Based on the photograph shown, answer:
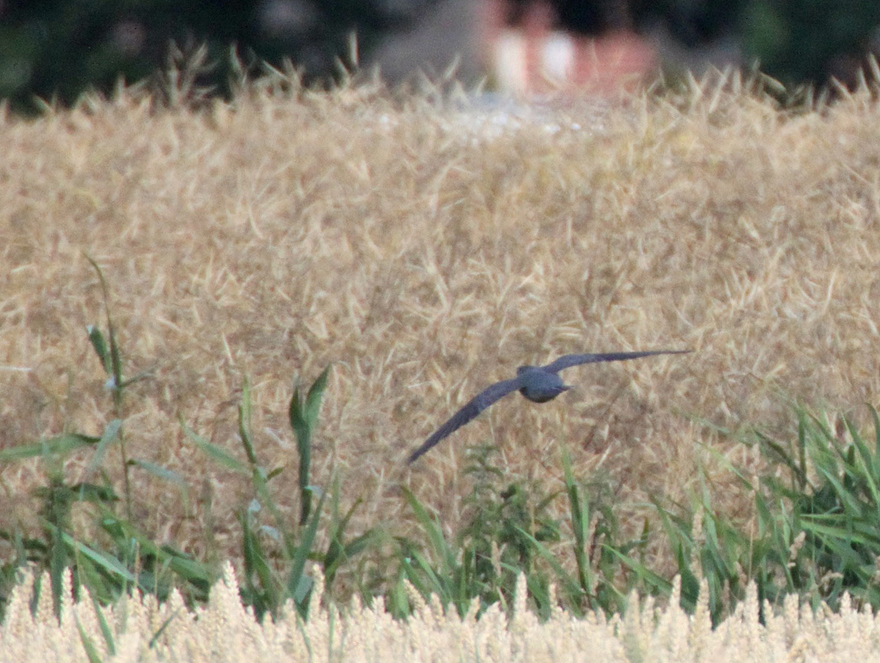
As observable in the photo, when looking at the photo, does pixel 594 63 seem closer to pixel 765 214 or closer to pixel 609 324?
pixel 765 214

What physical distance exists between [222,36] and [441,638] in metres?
13.4

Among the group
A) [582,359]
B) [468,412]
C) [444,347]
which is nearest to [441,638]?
[468,412]

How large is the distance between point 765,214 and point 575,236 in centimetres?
74

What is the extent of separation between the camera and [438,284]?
4.54 m

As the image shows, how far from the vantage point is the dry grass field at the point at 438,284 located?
3.68 metres

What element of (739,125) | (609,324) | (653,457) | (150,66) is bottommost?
(653,457)

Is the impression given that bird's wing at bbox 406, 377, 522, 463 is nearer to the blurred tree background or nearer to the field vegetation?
the field vegetation

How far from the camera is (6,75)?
13.7 metres

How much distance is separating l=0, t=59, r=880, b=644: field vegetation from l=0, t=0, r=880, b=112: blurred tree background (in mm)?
7051

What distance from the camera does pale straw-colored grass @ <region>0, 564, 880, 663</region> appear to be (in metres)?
1.87

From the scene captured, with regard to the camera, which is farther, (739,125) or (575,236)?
(739,125)

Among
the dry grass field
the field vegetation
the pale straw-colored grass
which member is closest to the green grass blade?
the field vegetation

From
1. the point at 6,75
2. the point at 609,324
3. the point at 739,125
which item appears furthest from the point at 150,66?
the point at 609,324

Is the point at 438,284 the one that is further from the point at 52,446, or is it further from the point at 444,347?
the point at 52,446
